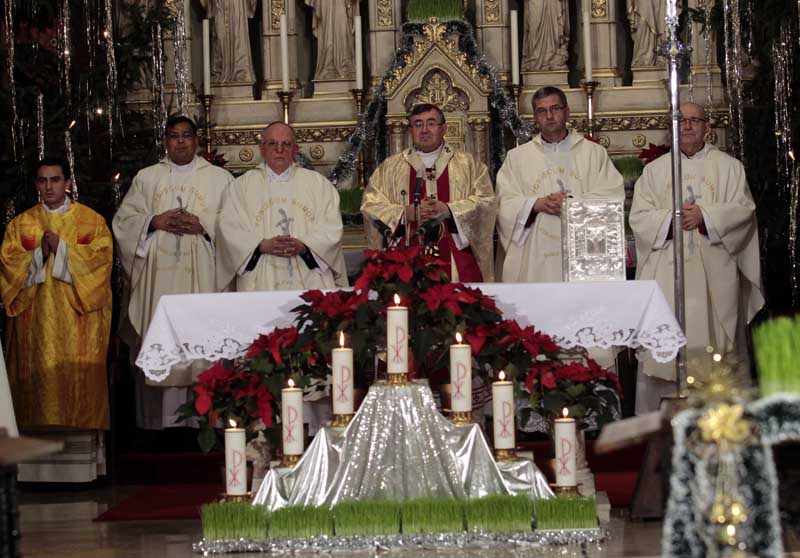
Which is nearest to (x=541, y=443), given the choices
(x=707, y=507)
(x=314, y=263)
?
(x=314, y=263)

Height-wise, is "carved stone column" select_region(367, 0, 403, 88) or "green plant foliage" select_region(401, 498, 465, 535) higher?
"carved stone column" select_region(367, 0, 403, 88)

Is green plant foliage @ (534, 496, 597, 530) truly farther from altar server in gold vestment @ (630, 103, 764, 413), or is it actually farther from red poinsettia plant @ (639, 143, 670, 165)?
red poinsettia plant @ (639, 143, 670, 165)

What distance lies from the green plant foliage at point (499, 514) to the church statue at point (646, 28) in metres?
5.65

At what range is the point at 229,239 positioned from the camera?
29.2 ft

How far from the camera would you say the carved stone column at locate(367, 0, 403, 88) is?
1132 cm

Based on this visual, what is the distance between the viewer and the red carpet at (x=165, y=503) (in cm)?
763

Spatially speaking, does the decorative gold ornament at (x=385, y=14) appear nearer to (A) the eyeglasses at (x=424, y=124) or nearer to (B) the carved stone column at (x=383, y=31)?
(B) the carved stone column at (x=383, y=31)

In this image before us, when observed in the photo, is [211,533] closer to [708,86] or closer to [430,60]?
[430,60]

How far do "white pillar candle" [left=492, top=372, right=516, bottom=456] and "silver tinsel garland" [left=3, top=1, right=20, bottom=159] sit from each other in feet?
15.0

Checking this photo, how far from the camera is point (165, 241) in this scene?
31.5 ft

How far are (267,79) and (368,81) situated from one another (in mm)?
755

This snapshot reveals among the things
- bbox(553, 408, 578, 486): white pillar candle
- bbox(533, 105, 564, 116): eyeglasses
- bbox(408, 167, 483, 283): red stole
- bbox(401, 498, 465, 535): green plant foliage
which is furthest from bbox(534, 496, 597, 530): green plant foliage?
bbox(533, 105, 564, 116): eyeglasses

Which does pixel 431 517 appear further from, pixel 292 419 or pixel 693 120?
pixel 693 120

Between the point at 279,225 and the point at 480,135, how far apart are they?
7.41 feet
